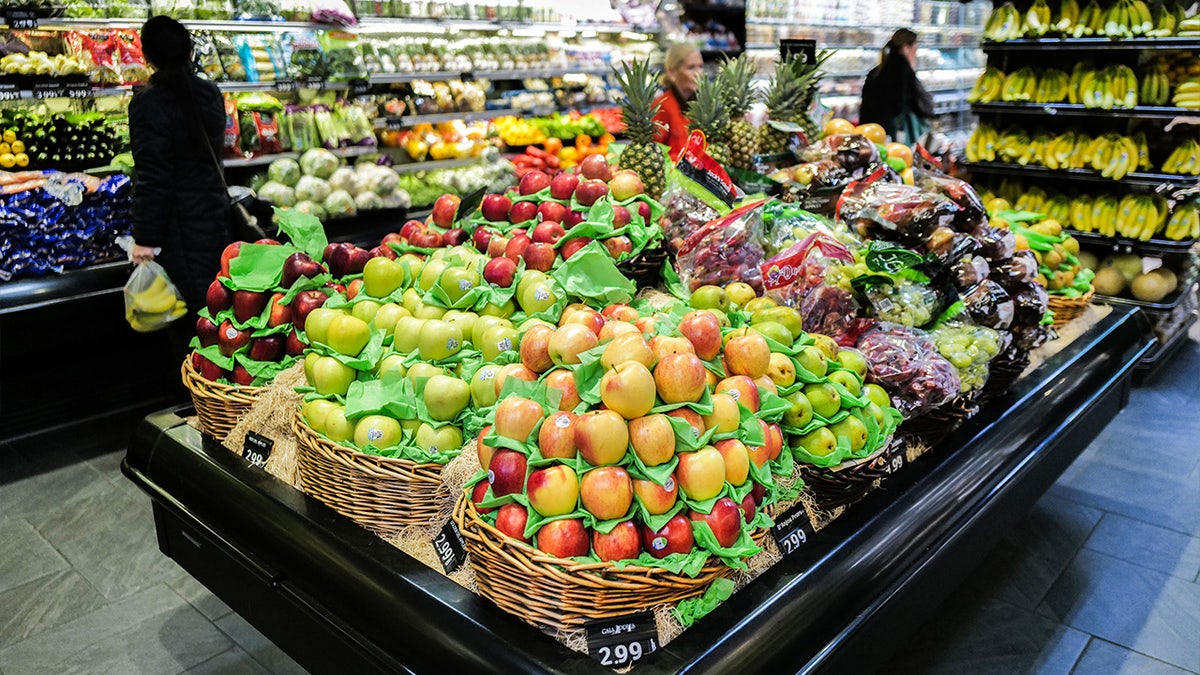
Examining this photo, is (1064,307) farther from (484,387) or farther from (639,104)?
(484,387)

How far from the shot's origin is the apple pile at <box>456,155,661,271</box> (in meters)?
2.35

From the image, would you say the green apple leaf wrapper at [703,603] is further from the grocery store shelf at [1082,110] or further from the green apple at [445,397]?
the grocery store shelf at [1082,110]

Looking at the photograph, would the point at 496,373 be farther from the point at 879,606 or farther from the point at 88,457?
the point at 88,457

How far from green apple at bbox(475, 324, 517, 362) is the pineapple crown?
56.7 inches

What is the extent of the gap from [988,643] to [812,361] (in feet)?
4.52

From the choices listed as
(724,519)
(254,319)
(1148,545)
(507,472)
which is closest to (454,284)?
(254,319)

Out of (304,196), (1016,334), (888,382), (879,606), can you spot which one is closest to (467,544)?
(879,606)

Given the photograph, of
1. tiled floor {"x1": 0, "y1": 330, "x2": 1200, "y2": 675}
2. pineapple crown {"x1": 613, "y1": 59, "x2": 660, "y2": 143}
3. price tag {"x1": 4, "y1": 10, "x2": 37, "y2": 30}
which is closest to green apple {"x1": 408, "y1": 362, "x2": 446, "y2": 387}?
tiled floor {"x1": 0, "y1": 330, "x2": 1200, "y2": 675}

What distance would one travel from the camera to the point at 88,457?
3.90 meters

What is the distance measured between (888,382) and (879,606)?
534mm

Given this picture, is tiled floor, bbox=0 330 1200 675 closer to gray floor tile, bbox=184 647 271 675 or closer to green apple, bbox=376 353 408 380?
gray floor tile, bbox=184 647 271 675

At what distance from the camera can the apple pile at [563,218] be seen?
7.72 ft

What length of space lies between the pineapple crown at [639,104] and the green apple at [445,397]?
5.41ft

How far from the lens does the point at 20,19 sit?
3930 millimetres
